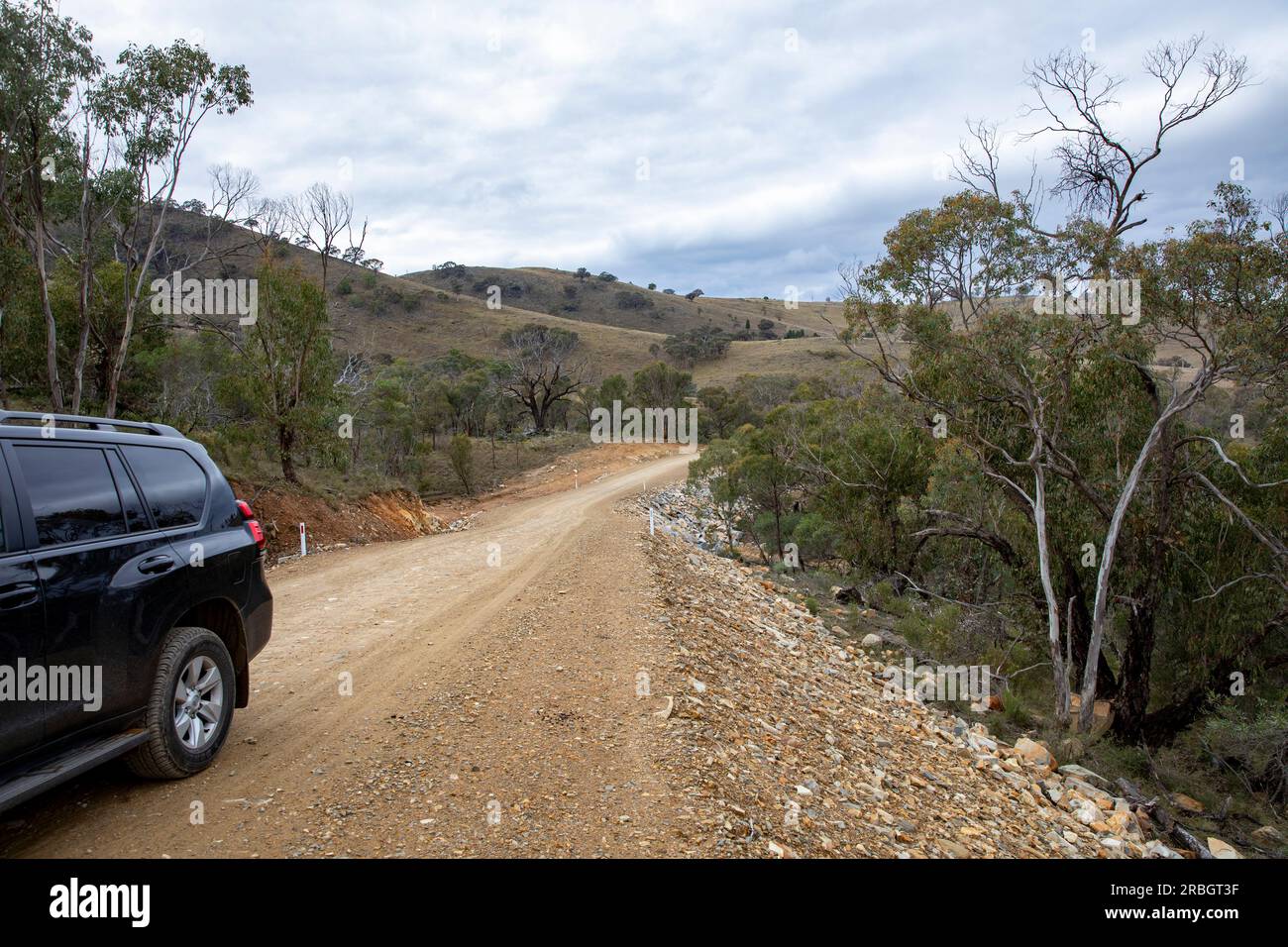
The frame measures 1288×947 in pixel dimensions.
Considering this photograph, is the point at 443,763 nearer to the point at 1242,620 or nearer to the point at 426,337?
the point at 1242,620

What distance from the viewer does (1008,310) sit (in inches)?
476

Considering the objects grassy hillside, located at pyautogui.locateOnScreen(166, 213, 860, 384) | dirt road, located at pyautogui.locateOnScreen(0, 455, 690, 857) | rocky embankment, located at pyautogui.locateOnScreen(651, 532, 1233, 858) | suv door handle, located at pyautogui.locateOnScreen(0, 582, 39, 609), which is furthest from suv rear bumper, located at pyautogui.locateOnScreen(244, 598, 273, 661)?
grassy hillside, located at pyautogui.locateOnScreen(166, 213, 860, 384)

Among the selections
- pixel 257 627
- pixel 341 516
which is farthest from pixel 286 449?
pixel 257 627

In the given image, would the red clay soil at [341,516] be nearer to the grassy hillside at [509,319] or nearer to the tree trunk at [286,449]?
the tree trunk at [286,449]

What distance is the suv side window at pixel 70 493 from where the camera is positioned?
3729mm

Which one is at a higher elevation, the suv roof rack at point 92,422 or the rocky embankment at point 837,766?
the suv roof rack at point 92,422

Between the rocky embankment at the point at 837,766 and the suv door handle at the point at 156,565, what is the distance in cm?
341

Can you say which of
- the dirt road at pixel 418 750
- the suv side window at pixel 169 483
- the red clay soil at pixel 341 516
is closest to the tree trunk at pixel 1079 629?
the dirt road at pixel 418 750

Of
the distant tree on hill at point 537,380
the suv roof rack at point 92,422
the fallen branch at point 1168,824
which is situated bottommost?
the fallen branch at point 1168,824

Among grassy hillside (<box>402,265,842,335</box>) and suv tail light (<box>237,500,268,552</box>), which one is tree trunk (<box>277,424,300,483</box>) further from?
grassy hillside (<box>402,265,842,335</box>)

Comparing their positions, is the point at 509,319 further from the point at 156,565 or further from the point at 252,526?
the point at 156,565
